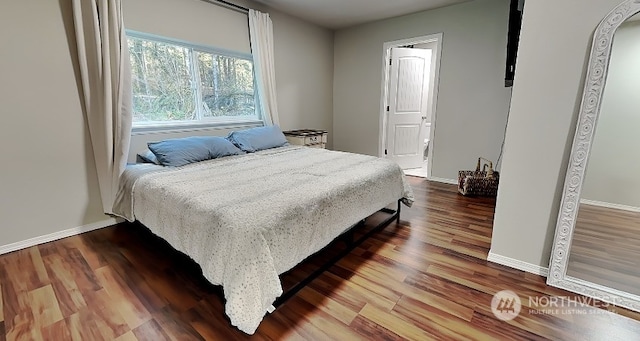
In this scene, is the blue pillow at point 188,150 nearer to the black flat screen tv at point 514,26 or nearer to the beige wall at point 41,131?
the beige wall at point 41,131

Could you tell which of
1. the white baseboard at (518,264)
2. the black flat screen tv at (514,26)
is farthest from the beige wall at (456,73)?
the white baseboard at (518,264)

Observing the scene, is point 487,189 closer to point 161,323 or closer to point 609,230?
point 609,230

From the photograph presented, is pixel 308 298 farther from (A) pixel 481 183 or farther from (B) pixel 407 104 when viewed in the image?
(B) pixel 407 104

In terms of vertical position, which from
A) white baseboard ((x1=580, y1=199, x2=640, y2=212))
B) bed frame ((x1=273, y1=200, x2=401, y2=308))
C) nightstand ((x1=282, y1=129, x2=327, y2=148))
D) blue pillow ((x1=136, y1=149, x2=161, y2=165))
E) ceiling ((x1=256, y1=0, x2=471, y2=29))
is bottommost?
bed frame ((x1=273, y1=200, x2=401, y2=308))

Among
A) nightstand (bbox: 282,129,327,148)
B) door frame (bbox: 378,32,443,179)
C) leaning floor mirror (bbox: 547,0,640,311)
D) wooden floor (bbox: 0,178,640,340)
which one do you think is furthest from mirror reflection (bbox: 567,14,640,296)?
nightstand (bbox: 282,129,327,148)

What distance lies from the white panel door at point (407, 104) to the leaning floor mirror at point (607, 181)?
3.06 meters

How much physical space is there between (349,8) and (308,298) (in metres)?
3.64

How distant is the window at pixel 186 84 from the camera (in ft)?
9.02

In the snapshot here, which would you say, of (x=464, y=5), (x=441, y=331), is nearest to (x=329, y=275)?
(x=441, y=331)

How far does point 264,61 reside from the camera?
3.62m

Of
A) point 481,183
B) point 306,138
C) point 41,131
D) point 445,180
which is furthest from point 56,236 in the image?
point 445,180

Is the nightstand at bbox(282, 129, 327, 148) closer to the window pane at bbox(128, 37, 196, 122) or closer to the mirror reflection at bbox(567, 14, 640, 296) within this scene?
the window pane at bbox(128, 37, 196, 122)

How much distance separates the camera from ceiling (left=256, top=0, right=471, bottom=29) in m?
3.49

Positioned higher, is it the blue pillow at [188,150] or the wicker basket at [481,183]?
the blue pillow at [188,150]
